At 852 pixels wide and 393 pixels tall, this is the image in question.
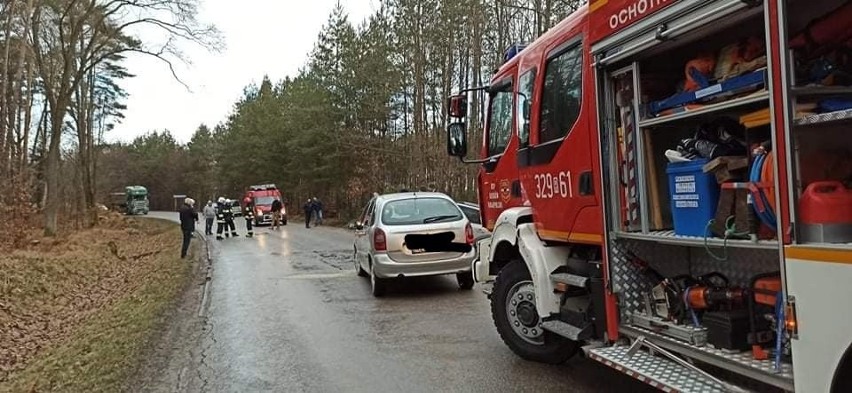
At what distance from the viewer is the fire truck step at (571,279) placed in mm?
5004

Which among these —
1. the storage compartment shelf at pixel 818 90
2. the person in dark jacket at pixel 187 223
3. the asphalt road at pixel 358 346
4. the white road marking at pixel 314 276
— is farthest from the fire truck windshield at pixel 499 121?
the person in dark jacket at pixel 187 223

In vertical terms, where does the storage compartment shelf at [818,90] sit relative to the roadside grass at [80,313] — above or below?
above

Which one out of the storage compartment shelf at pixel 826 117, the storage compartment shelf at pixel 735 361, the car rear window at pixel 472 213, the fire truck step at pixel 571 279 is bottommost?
the storage compartment shelf at pixel 735 361

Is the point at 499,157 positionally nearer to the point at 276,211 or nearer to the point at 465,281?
the point at 465,281

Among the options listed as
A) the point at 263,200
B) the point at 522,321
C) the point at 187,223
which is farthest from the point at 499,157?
the point at 263,200

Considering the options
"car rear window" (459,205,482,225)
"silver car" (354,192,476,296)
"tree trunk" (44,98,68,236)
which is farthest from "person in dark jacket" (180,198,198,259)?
"silver car" (354,192,476,296)

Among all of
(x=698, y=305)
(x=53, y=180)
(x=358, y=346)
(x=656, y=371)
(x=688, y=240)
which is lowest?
(x=358, y=346)

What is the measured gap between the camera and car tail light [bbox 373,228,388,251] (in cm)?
1029

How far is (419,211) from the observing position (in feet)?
36.0

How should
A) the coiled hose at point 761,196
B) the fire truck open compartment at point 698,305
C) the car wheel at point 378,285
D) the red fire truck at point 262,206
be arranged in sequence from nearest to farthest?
the coiled hose at point 761,196 → the fire truck open compartment at point 698,305 → the car wheel at point 378,285 → the red fire truck at point 262,206

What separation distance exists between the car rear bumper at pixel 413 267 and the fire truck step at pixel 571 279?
5022 mm

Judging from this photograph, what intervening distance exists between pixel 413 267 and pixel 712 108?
7015 mm

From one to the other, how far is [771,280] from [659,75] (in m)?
1.52

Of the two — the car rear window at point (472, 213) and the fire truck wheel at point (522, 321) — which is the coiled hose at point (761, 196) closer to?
the fire truck wheel at point (522, 321)
